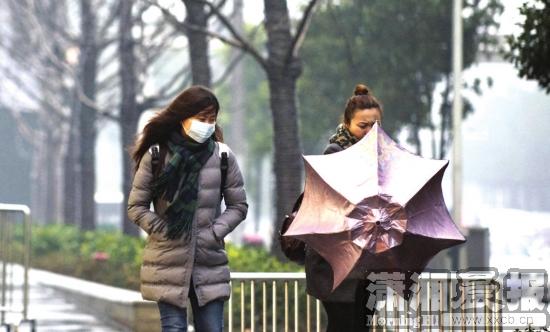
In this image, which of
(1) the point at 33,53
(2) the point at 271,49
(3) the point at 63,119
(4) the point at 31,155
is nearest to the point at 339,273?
(2) the point at 271,49

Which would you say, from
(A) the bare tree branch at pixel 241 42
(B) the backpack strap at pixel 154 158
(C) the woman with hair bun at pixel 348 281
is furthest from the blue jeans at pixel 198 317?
(A) the bare tree branch at pixel 241 42

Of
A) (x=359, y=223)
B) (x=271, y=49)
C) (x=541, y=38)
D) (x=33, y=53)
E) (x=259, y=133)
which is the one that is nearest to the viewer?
(x=359, y=223)

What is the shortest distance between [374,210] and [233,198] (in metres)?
0.79

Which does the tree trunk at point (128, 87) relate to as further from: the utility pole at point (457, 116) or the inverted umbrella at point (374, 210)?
the inverted umbrella at point (374, 210)

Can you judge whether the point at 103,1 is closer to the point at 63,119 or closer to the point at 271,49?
the point at 63,119

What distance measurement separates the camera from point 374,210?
8.09 metres

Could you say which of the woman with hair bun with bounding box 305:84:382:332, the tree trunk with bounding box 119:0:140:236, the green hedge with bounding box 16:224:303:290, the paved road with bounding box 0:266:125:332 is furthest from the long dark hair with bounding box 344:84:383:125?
the tree trunk with bounding box 119:0:140:236

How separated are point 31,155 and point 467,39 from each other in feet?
112

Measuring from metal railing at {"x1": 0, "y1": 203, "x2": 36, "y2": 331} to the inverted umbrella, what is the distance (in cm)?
494

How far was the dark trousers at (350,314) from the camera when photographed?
845 cm

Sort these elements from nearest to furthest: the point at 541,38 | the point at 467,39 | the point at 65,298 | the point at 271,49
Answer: the point at 541,38
the point at 271,49
the point at 65,298
the point at 467,39

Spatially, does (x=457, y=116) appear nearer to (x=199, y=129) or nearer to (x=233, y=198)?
(x=233, y=198)

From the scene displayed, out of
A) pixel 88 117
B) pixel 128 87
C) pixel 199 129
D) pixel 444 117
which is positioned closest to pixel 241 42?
pixel 199 129

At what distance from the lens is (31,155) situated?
2591 inches
